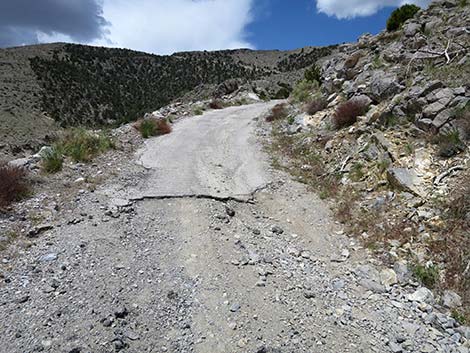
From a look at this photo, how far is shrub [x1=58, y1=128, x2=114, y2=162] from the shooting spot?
376 inches

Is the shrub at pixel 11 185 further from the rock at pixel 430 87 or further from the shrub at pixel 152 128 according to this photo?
the rock at pixel 430 87

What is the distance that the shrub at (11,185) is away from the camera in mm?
6871

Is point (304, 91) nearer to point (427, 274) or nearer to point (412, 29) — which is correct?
point (412, 29)

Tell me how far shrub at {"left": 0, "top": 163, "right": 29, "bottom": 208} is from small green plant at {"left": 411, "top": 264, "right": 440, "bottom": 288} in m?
6.86

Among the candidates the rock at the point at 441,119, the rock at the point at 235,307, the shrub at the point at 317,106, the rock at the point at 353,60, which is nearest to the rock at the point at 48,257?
the rock at the point at 235,307

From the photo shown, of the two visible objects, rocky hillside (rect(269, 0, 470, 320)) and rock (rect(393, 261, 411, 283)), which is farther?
rocky hillside (rect(269, 0, 470, 320))

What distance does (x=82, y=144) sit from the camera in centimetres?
1009

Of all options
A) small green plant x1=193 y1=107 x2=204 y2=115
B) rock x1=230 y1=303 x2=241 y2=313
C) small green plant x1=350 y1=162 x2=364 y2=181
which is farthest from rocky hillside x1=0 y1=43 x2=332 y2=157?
rock x1=230 y1=303 x2=241 y2=313

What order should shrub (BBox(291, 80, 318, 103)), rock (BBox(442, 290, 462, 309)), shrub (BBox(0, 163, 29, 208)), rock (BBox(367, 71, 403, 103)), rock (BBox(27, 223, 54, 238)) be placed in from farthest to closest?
shrub (BBox(291, 80, 318, 103)), rock (BBox(367, 71, 403, 103)), shrub (BBox(0, 163, 29, 208)), rock (BBox(27, 223, 54, 238)), rock (BBox(442, 290, 462, 309))

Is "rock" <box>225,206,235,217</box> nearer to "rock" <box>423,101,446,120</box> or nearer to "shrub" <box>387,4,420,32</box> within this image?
"rock" <box>423,101,446,120</box>

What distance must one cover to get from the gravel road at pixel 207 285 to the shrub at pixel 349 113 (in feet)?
12.5

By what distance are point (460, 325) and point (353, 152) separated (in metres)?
5.36

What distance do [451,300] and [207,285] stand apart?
319 centimetres

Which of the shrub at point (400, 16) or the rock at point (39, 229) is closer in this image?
the rock at point (39, 229)
